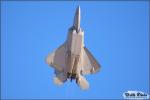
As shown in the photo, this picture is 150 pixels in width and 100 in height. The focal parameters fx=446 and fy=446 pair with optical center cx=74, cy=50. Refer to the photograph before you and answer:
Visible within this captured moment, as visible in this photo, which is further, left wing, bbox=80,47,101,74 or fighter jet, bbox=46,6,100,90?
left wing, bbox=80,47,101,74

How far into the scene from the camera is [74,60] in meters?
51.1

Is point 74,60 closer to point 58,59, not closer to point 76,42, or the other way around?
point 76,42

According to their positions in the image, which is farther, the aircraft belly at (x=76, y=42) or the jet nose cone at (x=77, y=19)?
the jet nose cone at (x=77, y=19)

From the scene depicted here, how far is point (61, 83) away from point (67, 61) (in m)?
4.15

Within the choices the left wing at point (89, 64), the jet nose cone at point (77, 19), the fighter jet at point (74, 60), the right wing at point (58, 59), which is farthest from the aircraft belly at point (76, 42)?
the left wing at point (89, 64)

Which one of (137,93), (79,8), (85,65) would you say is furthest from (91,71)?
(137,93)

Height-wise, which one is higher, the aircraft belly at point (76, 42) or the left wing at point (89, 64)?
the aircraft belly at point (76, 42)

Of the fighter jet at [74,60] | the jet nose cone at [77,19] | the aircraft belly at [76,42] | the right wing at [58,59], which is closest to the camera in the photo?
the aircraft belly at [76,42]

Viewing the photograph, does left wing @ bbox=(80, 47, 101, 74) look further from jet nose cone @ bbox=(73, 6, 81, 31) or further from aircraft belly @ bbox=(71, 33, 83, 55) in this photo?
jet nose cone @ bbox=(73, 6, 81, 31)

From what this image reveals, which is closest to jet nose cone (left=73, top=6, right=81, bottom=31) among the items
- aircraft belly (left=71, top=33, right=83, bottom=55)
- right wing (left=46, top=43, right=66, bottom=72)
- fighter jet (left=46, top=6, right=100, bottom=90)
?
fighter jet (left=46, top=6, right=100, bottom=90)

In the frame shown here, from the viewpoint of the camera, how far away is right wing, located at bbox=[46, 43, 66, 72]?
53.2 meters

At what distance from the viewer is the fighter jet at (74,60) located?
163 feet

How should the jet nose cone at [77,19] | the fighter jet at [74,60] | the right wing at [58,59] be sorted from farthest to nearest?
the right wing at [58,59], the jet nose cone at [77,19], the fighter jet at [74,60]

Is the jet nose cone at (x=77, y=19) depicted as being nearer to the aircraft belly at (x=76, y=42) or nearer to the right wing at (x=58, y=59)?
the aircraft belly at (x=76, y=42)
